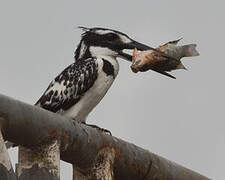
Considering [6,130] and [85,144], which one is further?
[85,144]

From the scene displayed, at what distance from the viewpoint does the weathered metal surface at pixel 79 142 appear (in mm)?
5711

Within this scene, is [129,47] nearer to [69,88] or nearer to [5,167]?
[69,88]

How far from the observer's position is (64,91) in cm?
966

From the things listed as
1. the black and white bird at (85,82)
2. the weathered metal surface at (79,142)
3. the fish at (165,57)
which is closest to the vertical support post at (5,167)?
the weathered metal surface at (79,142)

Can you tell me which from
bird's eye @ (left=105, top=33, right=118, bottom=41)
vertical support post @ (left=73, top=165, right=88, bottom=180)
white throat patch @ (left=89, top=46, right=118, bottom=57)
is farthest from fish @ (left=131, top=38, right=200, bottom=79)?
vertical support post @ (left=73, top=165, right=88, bottom=180)

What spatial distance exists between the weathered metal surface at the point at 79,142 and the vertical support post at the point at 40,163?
79 mm

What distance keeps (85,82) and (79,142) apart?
334 cm

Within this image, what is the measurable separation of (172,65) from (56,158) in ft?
8.96

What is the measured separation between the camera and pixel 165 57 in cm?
835

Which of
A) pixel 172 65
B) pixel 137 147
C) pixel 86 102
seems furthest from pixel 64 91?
pixel 137 147

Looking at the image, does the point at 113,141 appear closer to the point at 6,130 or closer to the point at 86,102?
the point at 6,130

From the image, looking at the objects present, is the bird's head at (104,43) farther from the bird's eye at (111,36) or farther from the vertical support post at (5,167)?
the vertical support post at (5,167)

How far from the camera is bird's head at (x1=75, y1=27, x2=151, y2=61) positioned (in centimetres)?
1009

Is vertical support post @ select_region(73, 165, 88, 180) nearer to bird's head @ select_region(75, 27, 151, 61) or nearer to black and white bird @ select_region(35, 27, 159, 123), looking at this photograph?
black and white bird @ select_region(35, 27, 159, 123)
